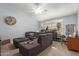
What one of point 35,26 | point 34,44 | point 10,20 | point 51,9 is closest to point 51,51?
point 34,44

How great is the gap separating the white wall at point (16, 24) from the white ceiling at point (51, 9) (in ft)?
0.30

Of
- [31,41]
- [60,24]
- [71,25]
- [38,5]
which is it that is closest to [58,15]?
[60,24]

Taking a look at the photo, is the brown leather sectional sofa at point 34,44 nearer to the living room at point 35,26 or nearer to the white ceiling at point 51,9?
the living room at point 35,26

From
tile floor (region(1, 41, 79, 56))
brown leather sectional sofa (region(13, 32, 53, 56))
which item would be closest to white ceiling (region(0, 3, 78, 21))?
brown leather sectional sofa (region(13, 32, 53, 56))

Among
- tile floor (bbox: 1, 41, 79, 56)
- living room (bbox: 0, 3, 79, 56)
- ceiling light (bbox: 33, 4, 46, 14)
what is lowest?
tile floor (bbox: 1, 41, 79, 56)

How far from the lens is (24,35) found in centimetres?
212

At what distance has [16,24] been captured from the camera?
6.88 feet

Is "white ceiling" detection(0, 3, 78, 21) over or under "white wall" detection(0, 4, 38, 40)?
over

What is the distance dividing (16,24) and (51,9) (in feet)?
3.07

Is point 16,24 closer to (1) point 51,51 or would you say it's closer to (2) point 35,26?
(2) point 35,26

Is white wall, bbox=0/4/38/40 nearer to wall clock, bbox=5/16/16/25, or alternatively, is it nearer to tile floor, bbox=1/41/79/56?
wall clock, bbox=5/16/16/25

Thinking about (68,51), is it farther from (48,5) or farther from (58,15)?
(48,5)

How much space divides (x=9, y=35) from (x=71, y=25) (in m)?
1.50

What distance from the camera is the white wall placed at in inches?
79.5
